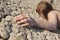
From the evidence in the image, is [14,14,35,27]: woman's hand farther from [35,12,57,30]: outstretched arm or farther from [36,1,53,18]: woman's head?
[36,1,53,18]: woman's head

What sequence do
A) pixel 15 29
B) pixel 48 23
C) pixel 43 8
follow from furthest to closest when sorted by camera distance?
1. pixel 43 8
2. pixel 48 23
3. pixel 15 29

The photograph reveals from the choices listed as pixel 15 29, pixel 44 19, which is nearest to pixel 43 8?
pixel 44 19

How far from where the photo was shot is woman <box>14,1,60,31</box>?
139cm

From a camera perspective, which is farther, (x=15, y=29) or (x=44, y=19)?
(x=44, y=19)

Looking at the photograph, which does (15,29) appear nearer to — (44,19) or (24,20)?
(24,20)

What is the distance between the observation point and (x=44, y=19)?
5.00ft

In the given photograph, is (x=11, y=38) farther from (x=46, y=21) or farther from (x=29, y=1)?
(x=29, y=1)

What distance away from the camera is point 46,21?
4.79 feet

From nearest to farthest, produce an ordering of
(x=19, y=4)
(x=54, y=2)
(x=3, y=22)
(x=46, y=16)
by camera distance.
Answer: (x=3, y=22)
(x=46, y=16)
(x=19, y=4)
(x=54, y=2)

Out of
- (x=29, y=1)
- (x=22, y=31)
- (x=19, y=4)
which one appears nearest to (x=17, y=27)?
(x=22, y=31)

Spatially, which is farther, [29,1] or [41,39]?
[29,1]

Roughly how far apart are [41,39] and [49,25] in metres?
0.15

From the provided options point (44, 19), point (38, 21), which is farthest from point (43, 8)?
point (38, 21)

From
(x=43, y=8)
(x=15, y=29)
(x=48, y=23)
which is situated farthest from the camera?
(x=43, y=8)
